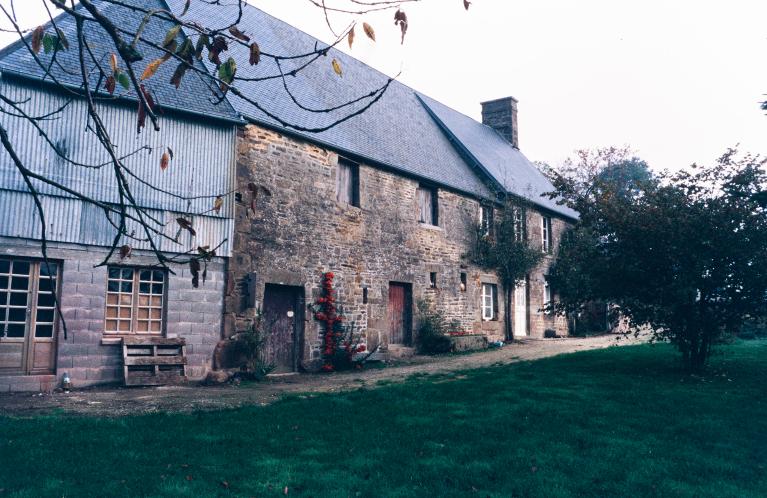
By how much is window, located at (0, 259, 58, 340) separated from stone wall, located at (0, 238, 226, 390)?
24 centimetres

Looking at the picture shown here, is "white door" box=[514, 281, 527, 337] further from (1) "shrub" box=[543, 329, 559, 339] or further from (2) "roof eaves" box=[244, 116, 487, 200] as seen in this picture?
(2) "roof eaves" box=[244, 116, 487, 200]

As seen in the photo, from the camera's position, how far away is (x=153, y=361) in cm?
1038

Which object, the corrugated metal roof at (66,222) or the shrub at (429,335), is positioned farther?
the shrub at (429,335)

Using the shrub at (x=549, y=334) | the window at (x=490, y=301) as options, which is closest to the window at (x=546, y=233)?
the shrub at (x=549, y=334)

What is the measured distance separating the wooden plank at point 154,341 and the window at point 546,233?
15771 mm

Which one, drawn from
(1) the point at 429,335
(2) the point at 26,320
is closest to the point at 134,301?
(2) the point at 26,320

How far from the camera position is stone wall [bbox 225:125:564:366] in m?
12.0

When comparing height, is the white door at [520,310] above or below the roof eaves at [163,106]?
below

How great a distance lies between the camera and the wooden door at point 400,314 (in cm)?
1580

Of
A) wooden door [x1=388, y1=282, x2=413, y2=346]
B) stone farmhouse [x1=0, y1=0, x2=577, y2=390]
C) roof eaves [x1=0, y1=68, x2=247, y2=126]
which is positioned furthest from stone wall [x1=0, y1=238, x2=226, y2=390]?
wooden door [x1=388, y1=282, x2=413, y2=346]

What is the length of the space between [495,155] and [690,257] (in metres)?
13.7

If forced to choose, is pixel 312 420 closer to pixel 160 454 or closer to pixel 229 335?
pixel 160 454

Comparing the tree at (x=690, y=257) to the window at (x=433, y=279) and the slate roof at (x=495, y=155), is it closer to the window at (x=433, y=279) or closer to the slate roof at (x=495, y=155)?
the window at (x=433, y=279)

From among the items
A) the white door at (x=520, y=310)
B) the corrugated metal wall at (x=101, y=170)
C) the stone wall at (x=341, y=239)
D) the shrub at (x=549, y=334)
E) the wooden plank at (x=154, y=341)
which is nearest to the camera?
the corrugated metal wall at (x=101, y=170)
